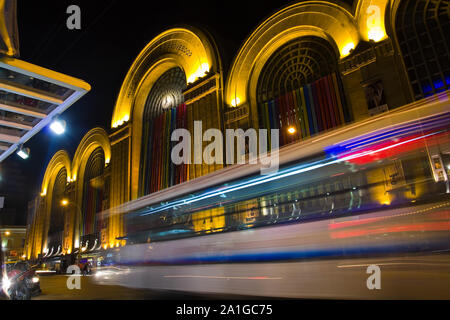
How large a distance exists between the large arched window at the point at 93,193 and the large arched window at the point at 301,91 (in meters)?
17.5

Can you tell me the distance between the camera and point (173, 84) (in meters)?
22.8

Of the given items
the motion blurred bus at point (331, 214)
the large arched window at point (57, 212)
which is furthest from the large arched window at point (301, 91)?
the large arched window at point (57, 212)

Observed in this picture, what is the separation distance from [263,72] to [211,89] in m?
3.24

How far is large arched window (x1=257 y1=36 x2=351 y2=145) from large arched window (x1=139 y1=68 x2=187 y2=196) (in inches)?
250

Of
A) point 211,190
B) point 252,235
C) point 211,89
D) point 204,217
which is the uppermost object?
point 211,89

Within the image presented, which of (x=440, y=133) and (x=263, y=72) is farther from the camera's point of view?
(x=263, y=72)

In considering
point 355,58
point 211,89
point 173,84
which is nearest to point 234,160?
point 211,89

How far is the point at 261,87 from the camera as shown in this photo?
17312mm

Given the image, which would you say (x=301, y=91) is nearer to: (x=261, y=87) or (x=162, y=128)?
(x=261, y=87)

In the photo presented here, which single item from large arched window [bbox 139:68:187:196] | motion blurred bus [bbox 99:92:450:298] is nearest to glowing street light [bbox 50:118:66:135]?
motion blurred bus [bbox 99:92:450:298]

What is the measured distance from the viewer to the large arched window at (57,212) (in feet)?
108

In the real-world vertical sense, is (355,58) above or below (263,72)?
below

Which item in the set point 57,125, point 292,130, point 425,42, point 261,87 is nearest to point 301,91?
point 292,130
